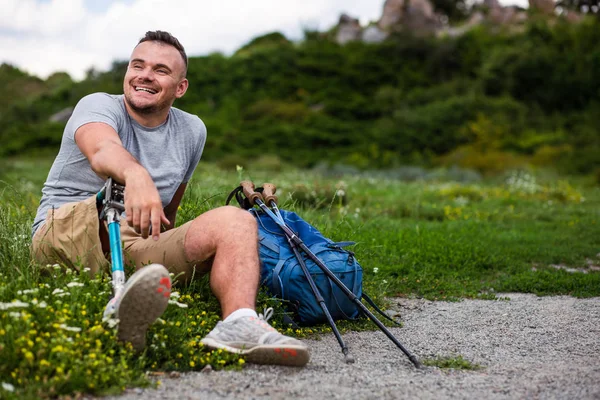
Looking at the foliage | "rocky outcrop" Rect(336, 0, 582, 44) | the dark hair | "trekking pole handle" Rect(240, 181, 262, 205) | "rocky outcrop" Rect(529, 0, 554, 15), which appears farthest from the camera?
"rocky outcrop" Rect(336, 0, 582, 44)

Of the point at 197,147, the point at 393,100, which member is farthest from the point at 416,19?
the point at 197,147

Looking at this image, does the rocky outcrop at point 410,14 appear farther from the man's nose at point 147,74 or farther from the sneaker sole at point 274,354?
the sneaker sole at point 274,354

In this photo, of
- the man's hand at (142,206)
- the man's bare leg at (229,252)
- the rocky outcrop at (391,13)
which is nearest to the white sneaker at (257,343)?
the man's bare leg at (229,252)

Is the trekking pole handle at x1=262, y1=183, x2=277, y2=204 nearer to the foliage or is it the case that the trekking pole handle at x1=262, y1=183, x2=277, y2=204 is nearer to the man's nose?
the man's nose

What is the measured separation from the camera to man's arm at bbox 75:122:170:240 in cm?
285

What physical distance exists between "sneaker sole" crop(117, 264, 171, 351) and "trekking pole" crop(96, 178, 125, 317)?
0.42ft

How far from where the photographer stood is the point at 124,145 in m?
3.70

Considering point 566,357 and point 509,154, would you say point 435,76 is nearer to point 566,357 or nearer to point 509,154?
point 509,154

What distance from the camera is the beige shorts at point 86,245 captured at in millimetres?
3400

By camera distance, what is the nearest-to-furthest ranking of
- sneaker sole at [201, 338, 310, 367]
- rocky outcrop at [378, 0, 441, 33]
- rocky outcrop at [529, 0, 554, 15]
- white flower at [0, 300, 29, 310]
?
white flower at [0, 300, 29, 310] → sneaker sole at [201, 338, 310, 367] → rocky outcrop at [529, 0, 554, 15] → rocky outcrop at [378, 0, 441, 33]

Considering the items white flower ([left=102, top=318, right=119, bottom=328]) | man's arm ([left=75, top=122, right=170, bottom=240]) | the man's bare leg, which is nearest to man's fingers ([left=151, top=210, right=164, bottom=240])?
man's arm ([left=75, top=122, right=170, bottom=240])

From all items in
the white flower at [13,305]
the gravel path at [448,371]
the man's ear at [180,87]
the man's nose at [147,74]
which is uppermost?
the man's nose at [147,74]

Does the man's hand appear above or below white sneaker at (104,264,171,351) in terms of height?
above

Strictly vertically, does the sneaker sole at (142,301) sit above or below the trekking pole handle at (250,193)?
below
